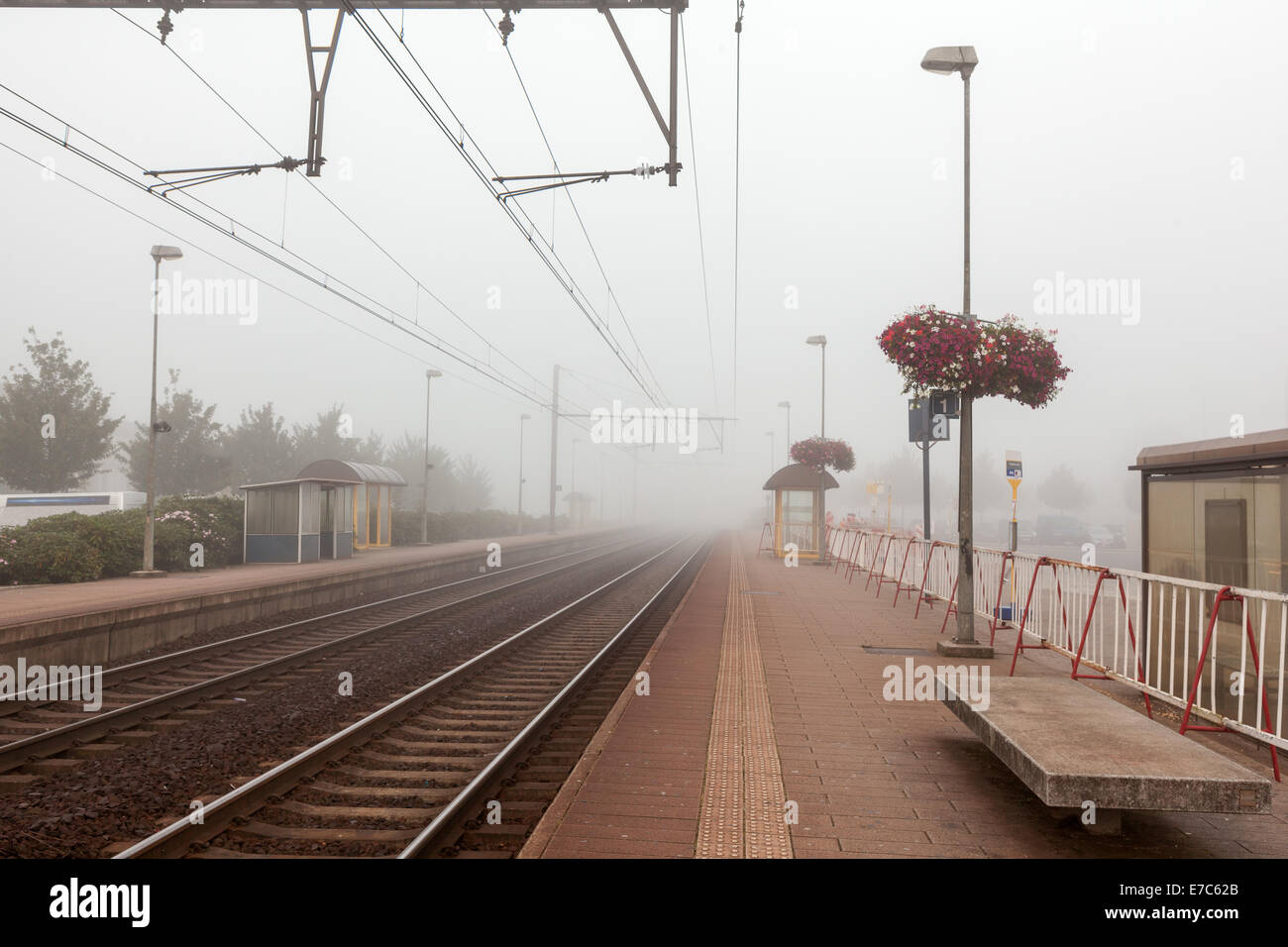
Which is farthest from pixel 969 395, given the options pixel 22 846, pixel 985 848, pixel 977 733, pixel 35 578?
pixel 35 578

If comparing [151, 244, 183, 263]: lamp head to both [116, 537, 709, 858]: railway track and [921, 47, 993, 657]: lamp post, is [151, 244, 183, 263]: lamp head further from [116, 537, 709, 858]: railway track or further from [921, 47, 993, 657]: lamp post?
[921, 47, 993, 657]: lamp post

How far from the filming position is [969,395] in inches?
394

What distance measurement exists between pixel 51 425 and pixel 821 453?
97.8 feet

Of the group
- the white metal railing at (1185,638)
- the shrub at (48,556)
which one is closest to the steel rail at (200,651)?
the shrub at (48,556)

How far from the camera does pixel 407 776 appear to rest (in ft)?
20.1

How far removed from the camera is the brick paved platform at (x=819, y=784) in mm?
4238

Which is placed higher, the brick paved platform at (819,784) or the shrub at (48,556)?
the shrub at (48,556)

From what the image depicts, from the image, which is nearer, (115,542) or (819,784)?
(819,784)

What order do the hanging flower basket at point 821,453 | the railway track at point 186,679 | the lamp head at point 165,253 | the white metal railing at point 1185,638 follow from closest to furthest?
the white metal railing at point 1185,638 → the railway track at point 186,679 → the lamp head at point 165,253 → the hanging flower basket at point 821,453

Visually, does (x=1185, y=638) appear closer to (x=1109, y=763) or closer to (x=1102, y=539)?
(x=1109, y=763)

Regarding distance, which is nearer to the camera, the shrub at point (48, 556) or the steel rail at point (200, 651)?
the steel rail at point (200, 651)

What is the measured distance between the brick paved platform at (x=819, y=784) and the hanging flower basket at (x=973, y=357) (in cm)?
308

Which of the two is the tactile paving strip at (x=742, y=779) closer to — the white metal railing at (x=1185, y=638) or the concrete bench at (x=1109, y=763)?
the concrete bench at (x=1109, y=763)

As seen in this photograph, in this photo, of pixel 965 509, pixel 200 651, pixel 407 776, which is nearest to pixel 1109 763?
pixel 407 776
